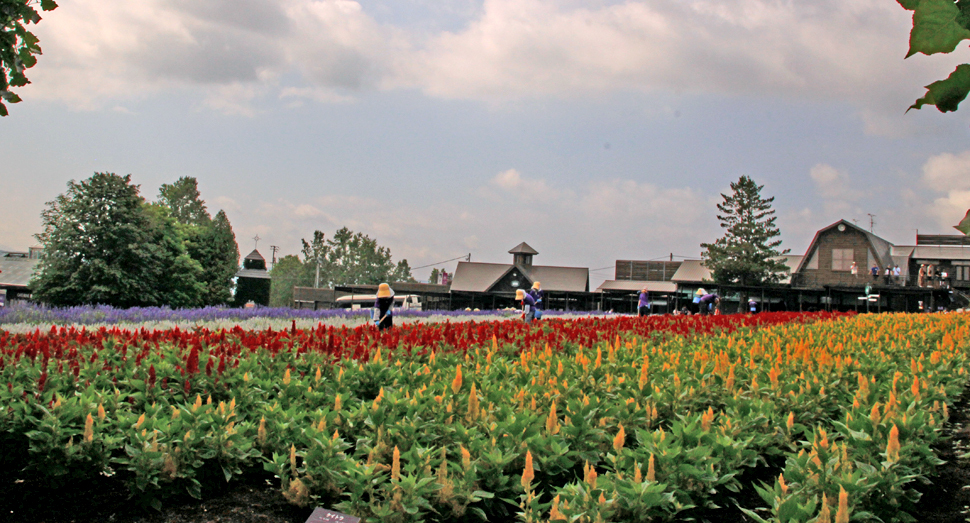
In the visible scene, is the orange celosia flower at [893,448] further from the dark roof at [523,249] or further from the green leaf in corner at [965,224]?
the dark roof at [523,249]

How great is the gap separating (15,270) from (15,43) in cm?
6207

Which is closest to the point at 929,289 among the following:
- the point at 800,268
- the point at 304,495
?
the point at 800,268

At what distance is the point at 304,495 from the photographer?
4109mm

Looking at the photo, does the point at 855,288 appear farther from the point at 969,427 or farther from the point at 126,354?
the point at 126,354

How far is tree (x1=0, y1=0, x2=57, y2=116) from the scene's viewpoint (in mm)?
4773

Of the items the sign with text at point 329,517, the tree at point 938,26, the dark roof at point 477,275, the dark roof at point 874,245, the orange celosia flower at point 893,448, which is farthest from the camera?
the dark roof at point 477,275

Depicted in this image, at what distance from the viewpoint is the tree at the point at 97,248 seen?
26.3 m

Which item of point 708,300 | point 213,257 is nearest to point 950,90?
point 708,300

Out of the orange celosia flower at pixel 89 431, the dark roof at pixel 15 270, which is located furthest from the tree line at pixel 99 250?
the dark roof at pixel 15 270

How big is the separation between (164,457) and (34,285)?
27813 millimetres

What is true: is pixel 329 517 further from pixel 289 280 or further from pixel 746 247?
pixel 289 280

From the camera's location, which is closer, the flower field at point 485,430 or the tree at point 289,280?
the flower field at point 485,430

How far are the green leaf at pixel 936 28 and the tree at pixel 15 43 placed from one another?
18.6 feet

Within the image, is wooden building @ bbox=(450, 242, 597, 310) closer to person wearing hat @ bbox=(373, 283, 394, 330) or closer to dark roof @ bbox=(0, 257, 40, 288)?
dark roof @ bbox=(0, 257, 40, 288)
